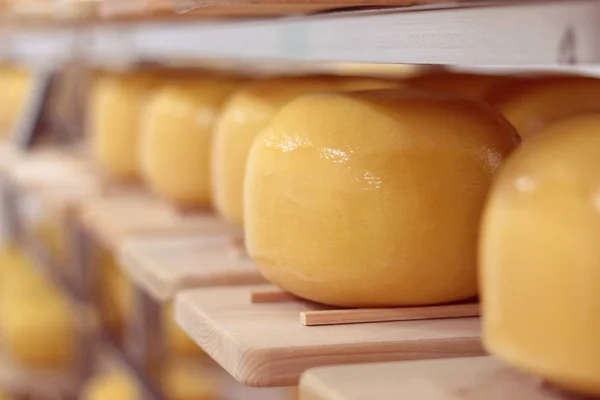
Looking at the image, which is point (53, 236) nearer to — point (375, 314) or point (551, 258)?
point (375, 314)

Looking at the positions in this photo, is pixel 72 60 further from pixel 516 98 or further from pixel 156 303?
pixel 516 98

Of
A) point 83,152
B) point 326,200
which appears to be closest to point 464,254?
point 326,200

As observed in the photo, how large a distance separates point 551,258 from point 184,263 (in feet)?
2.51

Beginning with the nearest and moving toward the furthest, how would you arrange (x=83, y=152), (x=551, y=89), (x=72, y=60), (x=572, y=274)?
(x=572, y=274)
(x=551, y=89)
(x=83, y=152)
(x=72, y=60)

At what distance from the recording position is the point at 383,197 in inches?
42.5

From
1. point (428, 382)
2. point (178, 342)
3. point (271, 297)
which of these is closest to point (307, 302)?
point (271, 297)

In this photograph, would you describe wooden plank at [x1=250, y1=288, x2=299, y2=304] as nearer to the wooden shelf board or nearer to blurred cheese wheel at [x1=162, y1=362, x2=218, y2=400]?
blurred cheese wheel at [x1=162, y1=362, x2=218, y2=400]

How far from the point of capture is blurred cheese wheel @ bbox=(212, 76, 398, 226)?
153cm

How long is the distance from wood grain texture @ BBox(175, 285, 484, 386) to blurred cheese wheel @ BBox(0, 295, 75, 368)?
194 cm

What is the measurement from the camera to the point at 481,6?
98 centimetres

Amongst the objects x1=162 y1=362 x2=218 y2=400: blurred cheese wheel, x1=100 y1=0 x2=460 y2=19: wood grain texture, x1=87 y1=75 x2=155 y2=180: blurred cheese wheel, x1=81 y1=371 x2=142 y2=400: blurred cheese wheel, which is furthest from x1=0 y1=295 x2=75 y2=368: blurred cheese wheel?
x1=100 y1=0 x2=460 y2=19: wood grain texture

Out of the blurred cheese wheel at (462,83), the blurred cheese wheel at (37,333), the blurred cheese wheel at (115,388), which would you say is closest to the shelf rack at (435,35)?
the blurred cheese wheel at (462,83)

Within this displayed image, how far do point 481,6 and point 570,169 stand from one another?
0.78ft

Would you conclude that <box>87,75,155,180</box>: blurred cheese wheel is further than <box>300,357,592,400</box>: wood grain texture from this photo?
Yes
